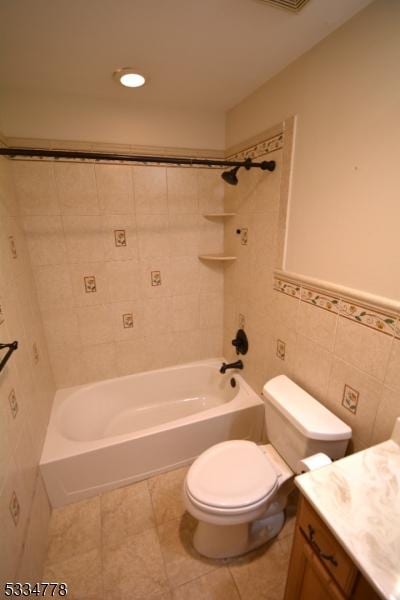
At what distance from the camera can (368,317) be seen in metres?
0.97

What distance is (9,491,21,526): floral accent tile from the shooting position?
38.2 inches

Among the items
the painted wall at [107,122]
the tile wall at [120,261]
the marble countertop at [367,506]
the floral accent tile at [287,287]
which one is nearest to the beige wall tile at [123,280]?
the tile wall at [120,261]

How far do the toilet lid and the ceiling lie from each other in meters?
1.74

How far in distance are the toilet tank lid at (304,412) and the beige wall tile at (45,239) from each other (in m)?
1.54

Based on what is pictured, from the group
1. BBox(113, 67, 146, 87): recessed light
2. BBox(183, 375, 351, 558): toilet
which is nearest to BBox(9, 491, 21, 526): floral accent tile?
BBox(183, 375, 351, 558): toilet

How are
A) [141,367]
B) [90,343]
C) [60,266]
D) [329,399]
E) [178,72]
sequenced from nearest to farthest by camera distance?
[329,399]
[178,72]
[60,266]
[90,343]
[141,367]

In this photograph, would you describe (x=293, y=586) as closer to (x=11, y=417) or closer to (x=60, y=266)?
(x=11, y=417)

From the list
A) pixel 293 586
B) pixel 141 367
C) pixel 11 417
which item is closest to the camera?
pixel 293 586

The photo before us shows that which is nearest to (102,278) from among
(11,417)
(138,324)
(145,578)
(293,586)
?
(138,324)

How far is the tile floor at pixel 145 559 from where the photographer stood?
1.14 m

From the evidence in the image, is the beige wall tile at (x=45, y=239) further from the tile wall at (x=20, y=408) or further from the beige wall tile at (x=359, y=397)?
the beige wall tile at (x=359, y=397)

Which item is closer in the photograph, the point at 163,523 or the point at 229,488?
the point at 229,488

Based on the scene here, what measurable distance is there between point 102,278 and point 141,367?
792 millimetres

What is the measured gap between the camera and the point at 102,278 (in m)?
1.91
